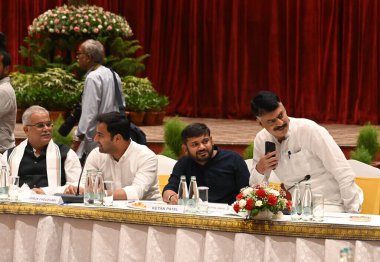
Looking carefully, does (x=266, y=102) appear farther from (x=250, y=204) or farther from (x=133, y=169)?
(x=133, y=169)

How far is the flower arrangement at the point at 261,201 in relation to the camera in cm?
432

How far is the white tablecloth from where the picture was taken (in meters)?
4.27

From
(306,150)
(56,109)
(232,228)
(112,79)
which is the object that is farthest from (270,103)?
(56,109)

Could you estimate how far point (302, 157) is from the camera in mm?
5082

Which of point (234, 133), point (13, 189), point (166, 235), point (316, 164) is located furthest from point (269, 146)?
point (234, 133)

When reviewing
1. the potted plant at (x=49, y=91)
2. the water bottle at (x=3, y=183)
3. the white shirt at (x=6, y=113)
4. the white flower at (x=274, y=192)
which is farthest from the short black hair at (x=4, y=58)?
the potted plant at (x=49, y=91)

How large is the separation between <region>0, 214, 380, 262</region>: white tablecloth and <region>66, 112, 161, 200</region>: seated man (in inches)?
20.9

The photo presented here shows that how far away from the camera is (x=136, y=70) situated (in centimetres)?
1096

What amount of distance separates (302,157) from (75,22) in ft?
18.3

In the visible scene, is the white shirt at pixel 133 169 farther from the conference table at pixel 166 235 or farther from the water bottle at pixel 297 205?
the water bottle at pixel 297 205

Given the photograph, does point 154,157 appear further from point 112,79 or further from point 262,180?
point 112,79

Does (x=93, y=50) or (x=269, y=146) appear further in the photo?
(x=93, y=50)

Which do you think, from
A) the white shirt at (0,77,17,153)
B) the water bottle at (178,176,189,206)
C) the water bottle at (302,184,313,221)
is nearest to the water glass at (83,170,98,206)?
the water bottle at (178,176,189,206)

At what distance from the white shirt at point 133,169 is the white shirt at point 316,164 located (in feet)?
1.95
